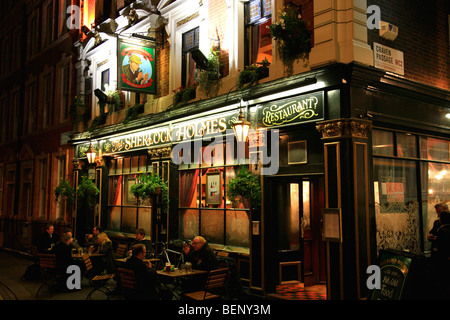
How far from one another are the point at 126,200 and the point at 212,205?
4823 millimetres

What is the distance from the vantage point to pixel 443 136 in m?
9.82

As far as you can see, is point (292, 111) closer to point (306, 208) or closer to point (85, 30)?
point (306, 208)

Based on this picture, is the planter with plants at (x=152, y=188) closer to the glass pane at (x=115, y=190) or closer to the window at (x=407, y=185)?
the glass pane at (x=115, y=190)

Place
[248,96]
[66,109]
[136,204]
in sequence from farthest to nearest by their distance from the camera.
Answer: [66,109]
[136,204]
[248,96]

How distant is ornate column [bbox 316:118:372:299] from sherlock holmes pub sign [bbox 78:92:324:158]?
27.8 inches

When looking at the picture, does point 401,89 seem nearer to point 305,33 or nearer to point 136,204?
point 305,33

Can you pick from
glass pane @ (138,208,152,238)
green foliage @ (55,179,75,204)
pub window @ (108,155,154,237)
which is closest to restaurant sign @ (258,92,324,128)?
pub window @ (108,155,154,237)

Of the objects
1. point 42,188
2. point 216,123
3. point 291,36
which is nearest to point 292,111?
point 291,36

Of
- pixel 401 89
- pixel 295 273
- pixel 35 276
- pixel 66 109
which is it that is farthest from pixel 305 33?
pixel 66 109

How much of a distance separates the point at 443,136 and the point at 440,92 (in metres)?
1.16

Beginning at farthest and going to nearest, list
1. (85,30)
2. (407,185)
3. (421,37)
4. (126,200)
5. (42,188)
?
(42,188)
(85,30)
(126,200)
(421,37)
(407,185)

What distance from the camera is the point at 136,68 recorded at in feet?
38.3

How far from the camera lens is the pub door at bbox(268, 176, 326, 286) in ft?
29.7

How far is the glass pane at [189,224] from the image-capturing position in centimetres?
1131
